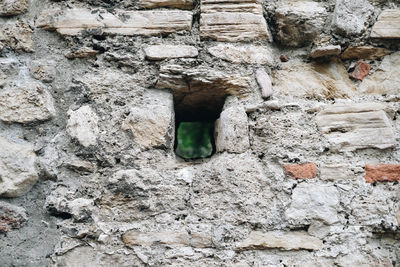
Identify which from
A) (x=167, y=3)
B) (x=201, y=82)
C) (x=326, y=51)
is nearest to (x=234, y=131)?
(x=201, y=82)

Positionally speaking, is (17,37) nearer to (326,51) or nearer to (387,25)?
(326,51)

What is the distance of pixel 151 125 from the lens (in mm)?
1410

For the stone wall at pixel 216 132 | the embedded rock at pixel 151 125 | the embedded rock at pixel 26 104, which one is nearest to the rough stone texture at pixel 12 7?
the stone wall at pixel 216 132

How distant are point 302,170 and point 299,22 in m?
0.59

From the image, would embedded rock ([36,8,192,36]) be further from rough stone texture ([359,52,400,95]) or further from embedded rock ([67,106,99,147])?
rough stone texture ([359,52,400,95])

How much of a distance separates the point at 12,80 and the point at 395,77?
1457 millimetres

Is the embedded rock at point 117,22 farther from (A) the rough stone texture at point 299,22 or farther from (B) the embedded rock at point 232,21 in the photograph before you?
(A) the rough stone texture at point 299,22

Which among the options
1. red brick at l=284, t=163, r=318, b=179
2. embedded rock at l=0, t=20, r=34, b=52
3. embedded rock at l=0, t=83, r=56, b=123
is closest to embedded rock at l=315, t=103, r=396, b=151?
red brick at l=284, t=163, r=318, b=179

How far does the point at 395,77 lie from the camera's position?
1.49 m

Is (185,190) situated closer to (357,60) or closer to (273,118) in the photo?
(273,118)

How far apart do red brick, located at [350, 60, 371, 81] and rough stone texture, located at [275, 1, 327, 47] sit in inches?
8.0

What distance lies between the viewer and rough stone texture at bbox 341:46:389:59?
1.51 metres

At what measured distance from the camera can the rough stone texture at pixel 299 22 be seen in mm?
1519

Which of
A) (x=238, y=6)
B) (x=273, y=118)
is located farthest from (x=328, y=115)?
(x=238, y=6)
